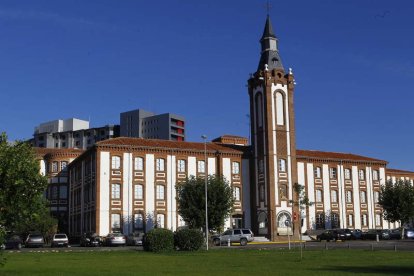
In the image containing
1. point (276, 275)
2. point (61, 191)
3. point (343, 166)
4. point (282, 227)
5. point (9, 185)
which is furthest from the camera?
point (61, 191)

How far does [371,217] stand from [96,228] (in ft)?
125

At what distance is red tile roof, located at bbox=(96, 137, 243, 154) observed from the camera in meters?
67.2

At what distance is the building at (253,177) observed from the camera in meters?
66.2

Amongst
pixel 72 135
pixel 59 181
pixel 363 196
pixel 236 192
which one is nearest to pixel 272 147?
pixel 236 192

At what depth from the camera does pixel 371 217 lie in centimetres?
7988

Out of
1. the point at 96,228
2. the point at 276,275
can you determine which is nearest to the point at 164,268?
the point at 276,275

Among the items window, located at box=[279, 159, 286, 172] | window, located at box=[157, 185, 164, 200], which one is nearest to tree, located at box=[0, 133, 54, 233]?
window, located at box=[157, 185, 164, 200]

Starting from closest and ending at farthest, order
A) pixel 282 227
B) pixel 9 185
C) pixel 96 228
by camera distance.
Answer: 1. pixel 9 185
2. pixel 96 228
3. pixel 282 227

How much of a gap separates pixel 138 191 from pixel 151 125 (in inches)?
4119

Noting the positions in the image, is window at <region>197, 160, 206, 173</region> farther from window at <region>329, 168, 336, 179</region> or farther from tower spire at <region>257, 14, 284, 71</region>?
window at <region>329, 168, 336, 179</region>

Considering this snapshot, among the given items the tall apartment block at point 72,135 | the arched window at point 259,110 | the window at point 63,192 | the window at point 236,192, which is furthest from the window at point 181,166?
the tall apartment block at point 72,135

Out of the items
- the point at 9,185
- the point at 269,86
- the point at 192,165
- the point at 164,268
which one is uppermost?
the point at 269,86

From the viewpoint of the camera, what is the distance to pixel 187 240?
4278 cm

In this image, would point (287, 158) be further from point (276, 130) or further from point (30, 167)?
point (30, 167)
